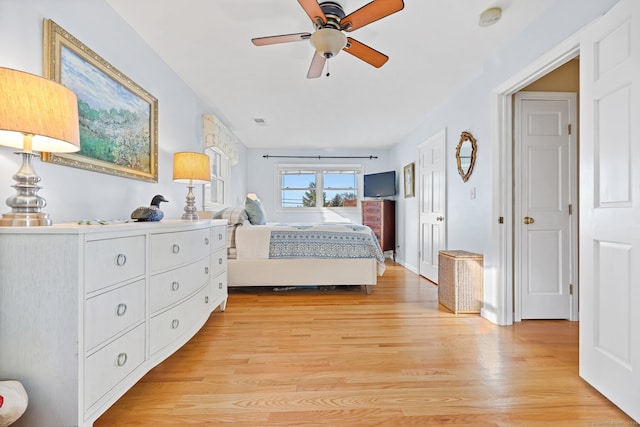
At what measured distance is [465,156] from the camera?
3160 millimetres

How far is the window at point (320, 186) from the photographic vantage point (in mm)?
6520

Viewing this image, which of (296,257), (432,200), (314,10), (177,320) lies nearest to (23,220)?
(177,320)

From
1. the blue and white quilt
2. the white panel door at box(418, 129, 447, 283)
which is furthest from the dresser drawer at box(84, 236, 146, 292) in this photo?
the white panel door at box(418, 129, 447, 283)

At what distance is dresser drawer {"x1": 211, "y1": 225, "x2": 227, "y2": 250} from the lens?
248 cm

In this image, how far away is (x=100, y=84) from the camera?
6.26ft

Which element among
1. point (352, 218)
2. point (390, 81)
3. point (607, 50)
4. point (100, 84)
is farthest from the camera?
point (352, 218)

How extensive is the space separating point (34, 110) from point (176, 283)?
1.05 m

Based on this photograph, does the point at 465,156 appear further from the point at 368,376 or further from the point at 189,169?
the point at 189,169

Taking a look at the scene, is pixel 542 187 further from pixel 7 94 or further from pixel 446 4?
pixel 7 94

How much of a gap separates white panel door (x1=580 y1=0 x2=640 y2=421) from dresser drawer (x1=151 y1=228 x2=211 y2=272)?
2277 millimetres

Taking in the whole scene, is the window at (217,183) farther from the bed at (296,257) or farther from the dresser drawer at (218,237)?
the dresser drawer at (218,237)

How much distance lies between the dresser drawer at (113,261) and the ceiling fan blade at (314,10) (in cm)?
151

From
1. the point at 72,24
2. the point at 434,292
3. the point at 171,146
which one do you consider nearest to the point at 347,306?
the point at 434,292

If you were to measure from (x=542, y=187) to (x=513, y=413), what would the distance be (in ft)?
6.49
